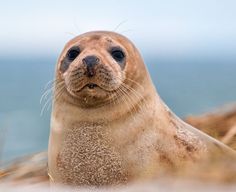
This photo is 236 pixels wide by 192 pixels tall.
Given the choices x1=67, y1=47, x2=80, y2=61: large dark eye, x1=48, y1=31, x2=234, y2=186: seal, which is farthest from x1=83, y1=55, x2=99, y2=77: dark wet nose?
x1=67, y1=47, x2=80, y2=61: large dark eye

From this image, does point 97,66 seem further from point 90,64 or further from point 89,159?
point 89,159

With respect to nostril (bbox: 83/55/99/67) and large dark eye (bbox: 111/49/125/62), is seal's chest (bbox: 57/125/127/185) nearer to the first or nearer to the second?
nostril (bbox: 83/55/99/67)

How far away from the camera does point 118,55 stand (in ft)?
21.6

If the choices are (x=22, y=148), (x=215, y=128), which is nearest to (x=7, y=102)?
(x=22, y=148)

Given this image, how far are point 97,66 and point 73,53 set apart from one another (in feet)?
1.80

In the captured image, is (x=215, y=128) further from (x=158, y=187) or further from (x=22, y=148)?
(x=22, y=148)

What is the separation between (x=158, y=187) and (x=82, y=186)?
3544 millimetres

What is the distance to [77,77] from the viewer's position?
20.3 ft

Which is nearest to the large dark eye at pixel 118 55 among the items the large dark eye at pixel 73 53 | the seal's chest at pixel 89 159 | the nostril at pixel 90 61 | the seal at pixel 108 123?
the seal at pixel 108 123

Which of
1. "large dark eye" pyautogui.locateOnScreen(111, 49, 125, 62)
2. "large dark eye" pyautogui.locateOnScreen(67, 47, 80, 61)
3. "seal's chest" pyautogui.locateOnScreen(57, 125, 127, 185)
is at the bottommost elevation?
"seal's chest" pyautogui.locateOnScreen(57, 125, 127, 185)

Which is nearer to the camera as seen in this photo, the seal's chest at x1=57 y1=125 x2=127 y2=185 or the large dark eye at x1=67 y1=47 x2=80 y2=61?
the seal's chest at x1=57 y1=125 x2=127 y2=185

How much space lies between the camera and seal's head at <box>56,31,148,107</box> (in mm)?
6160

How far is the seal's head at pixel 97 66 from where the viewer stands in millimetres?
6160

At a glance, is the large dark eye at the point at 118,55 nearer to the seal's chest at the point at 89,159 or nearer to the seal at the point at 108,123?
the seal at the point at 108,123
